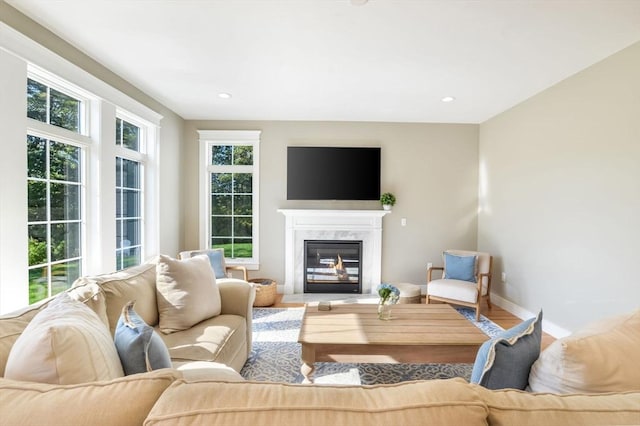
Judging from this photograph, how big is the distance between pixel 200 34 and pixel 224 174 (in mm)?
2619

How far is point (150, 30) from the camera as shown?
2.29 metres

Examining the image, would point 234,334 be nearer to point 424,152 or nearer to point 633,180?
point 633,180

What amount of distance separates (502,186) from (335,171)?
89.7 inches

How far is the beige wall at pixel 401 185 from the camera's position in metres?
4.68

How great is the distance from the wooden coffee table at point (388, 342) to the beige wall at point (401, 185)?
7.65ft

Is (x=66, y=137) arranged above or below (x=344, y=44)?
below

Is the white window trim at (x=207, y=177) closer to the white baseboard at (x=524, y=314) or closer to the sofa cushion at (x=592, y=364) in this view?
the white baseboard at (x=524, y=314)

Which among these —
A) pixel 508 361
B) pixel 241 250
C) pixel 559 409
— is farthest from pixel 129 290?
pixel 241 250

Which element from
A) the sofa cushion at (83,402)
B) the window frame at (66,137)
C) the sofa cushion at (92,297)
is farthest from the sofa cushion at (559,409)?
the window frame at (66,137)

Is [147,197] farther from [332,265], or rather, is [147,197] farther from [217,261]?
[332,265]

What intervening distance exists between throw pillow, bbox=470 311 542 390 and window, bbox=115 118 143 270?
3.52m

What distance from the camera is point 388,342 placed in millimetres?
2139

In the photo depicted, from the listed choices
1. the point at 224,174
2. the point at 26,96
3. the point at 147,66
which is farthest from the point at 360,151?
the point at 26,96

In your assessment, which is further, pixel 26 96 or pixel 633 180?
pixel 633 180
